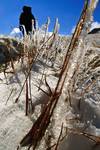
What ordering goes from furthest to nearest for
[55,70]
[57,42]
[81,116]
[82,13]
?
1. [57,42]
2. [55,70]
3. [81,116]
4. [82,13]

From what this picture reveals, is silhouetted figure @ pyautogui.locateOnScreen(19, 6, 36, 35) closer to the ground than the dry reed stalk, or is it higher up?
higher up

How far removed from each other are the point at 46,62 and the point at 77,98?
0.65m

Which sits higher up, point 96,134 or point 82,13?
point 82,13

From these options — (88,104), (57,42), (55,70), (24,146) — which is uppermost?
(57,42)

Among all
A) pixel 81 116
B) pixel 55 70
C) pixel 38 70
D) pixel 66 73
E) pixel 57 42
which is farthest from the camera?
pixel 57 42

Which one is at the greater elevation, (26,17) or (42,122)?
(26,17)

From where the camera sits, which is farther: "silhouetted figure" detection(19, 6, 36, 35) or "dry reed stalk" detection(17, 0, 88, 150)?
"silhouetted figure" detection(19, 6, 36, 35)

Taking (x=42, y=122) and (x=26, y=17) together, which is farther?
(x=26, y=17)

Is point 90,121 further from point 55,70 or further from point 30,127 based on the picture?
point 55,70

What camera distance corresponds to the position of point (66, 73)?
1.76 m

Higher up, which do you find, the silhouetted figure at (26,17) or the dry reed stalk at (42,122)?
the silhouetted figure at (26,17)

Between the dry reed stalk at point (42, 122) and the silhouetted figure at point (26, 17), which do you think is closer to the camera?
the dry reed stalk at point (42, 122)

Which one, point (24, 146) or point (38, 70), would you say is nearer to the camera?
point (24, 146)

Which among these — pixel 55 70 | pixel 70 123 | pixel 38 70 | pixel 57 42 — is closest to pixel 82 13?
pixel 70 123
